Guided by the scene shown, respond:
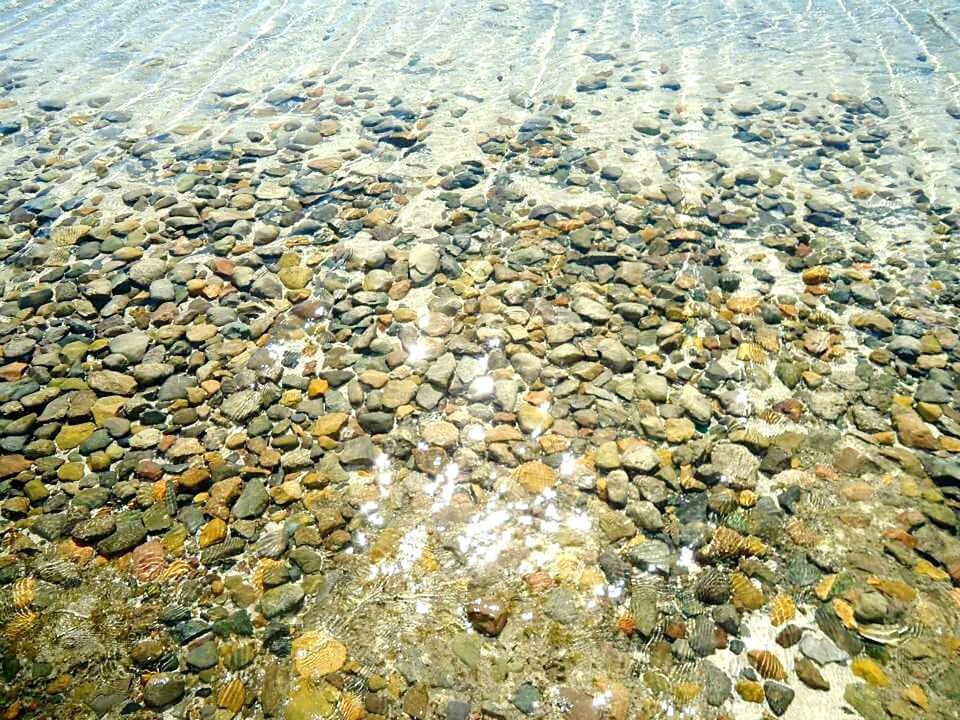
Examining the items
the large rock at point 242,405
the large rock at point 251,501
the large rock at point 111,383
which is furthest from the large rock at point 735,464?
the large rock at point 111,383

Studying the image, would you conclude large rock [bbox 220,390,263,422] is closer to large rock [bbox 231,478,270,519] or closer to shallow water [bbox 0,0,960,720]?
shallow water [bbox 0,0,960,720]

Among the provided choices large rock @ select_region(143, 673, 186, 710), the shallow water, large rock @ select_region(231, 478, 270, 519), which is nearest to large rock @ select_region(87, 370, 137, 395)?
the shallow water

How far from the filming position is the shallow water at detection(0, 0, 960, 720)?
9.64 ft

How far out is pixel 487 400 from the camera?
13.7ft

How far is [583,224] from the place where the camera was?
5.58m

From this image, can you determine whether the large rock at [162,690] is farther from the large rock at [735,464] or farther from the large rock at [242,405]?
the large rock at [735,464]

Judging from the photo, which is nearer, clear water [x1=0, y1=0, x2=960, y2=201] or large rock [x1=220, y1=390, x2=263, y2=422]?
large rock [x1=220, y1=390, x2=263, y2=422]

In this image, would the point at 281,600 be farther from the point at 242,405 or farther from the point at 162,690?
the point at 242,405

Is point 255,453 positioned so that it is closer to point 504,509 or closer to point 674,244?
point 504,509

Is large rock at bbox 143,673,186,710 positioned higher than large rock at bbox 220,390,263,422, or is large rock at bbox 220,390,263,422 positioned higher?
large rock at bbox 220,390,263,422

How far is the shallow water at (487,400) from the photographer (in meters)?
2.94

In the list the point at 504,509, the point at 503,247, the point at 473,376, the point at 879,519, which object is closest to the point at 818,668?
the point at 879,519

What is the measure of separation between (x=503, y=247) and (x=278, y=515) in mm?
3000

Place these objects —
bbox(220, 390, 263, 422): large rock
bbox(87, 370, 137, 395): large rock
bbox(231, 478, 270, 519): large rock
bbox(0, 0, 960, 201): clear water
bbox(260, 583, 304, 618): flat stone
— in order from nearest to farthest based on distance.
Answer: bbox(260, 583, 304, 618): flat stone
bbox(231, 478, 270, 519): large rock
bbox(220, 390, 263, 422): large rock
bbox(87, 370, 137, 395): large rock
bbox(0, 0, 960, 201): clear water
